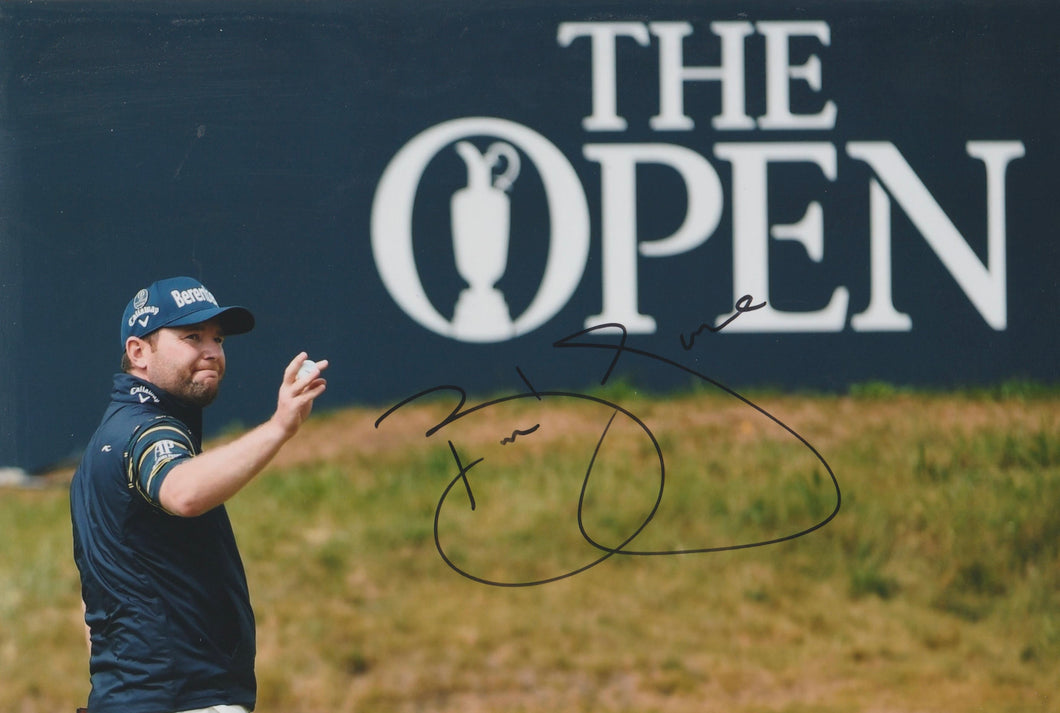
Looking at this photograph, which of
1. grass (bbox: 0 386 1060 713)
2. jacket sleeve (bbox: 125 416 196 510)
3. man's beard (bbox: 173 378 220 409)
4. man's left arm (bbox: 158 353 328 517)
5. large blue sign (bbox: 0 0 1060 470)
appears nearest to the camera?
man's left arm (bbox: 158 353 328 517)

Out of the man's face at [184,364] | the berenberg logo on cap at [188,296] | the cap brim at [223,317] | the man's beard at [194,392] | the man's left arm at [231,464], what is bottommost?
the man's left arm at [231,464]

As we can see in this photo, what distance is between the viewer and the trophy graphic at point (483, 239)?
4.49 metres

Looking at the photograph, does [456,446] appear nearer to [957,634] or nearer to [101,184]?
[101,184]

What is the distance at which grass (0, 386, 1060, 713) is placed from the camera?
4.36 metres

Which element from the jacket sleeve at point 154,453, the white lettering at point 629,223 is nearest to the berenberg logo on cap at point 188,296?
the jacket sleeve at point 154,453

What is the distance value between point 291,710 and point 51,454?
1156mm

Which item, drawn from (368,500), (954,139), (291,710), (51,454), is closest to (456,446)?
(368,500)

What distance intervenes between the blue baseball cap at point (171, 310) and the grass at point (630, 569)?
5.16 ft

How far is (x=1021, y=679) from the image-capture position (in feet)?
A: 14.5

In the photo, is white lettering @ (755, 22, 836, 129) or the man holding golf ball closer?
the man holding golf ball

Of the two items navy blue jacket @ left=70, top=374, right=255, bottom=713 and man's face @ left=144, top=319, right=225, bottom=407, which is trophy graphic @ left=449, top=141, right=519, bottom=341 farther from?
navy blue jacket @ left=70, top=374, right=255, bottom=713
